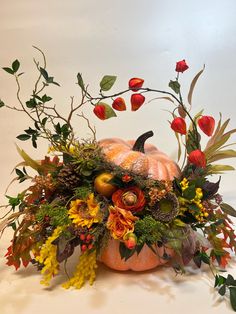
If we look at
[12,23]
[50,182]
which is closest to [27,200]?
[50,182]

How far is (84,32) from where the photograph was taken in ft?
6.42

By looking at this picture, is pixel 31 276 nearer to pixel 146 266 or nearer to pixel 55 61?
pixel 146 266

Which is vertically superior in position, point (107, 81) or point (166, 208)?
point (107, 81)

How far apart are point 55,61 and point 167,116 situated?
516mm

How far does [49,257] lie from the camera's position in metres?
1.25

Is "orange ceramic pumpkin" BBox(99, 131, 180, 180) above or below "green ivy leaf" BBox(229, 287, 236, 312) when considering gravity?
above

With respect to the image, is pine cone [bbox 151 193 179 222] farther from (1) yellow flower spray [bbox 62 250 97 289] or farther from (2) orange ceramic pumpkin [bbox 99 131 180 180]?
(1) yellow flower spray [bbox 62 250 97 289]

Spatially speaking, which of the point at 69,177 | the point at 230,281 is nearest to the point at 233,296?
the point at 230,281

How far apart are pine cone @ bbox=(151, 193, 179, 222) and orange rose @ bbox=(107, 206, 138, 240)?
0.21 ft

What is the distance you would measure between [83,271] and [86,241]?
0.12m

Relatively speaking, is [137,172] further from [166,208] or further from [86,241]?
[86,241]

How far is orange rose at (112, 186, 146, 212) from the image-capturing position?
122cm

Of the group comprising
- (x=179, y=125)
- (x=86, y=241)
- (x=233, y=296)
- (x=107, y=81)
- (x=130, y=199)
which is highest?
(x=107, y=81)

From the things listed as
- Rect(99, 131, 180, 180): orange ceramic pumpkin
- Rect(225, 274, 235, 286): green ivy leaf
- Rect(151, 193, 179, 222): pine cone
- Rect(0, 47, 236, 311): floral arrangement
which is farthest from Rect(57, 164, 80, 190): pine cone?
Rect(225, 274, 235, 286): green ivy leaf
